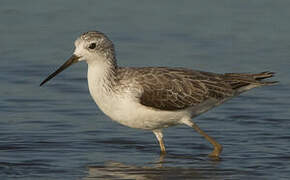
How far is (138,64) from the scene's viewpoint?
2038cm

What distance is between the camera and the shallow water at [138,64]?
576 inches

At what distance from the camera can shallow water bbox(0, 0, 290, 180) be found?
14625 mm

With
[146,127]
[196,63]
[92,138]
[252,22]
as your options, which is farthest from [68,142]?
Result: [252,22]

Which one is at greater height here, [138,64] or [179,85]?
[179,85]

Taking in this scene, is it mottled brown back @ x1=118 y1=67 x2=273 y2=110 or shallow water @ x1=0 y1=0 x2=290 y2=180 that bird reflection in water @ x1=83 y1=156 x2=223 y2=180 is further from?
mottled brown back @ x1=118 y1=67 x2=273 y2=110

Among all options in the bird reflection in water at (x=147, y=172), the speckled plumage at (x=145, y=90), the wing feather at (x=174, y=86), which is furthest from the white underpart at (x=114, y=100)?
the bird reflection in water at (x=147, y=172)

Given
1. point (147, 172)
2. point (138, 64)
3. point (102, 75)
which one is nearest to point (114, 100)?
point (102, 75)

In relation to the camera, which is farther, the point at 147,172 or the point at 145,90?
the point at 145,90

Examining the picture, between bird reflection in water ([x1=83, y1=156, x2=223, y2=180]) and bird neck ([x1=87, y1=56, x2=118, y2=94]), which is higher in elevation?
bird neck ([x1=87, y1=56, x2=118, y2=94])

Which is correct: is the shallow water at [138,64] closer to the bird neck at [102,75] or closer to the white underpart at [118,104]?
the white underpart at [118,104]

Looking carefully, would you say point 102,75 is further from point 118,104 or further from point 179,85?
point 179,85

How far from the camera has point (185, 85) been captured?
15430 millimetres

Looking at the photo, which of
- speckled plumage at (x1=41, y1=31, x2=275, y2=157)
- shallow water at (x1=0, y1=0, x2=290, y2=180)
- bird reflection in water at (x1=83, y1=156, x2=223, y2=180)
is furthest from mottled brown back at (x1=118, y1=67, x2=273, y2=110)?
bird reflection in water at (x1=83, y1=156, x2=223, y2=180)

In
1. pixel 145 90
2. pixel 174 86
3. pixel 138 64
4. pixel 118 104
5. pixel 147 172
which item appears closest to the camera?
pixel 147 172
